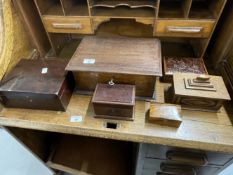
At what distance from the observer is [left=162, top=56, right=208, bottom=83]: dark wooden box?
899 millimetres

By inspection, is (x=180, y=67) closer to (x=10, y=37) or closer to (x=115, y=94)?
(x=115, y=94)

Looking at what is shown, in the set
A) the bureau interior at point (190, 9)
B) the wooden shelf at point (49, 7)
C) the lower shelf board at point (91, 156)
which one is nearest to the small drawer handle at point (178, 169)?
the lower shelf board at point (91, 156)

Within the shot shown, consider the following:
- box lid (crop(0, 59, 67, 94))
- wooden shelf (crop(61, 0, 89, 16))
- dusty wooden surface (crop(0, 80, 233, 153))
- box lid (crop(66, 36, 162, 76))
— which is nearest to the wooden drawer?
dusty wooden surface (crop(0, 80, 233, 153))

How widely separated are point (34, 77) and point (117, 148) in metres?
0.81

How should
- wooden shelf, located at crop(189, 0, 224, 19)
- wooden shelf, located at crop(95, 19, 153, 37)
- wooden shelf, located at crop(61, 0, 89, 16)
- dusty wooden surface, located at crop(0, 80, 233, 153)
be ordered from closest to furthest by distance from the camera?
1. dusty wooden surface, located at crop(0, 80, 233, 153)
2. wooden shelf, located at crop(189, 0, 224, 19)
3. wooden shelf, located at crop(61, 0, 89, 16)
4. wooden shelf, located at crop(95, 19, 153, 37)

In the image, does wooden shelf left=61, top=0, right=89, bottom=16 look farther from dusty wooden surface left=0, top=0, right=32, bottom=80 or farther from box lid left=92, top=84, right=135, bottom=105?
box lid left=92, top=84, right=135, bottom=105

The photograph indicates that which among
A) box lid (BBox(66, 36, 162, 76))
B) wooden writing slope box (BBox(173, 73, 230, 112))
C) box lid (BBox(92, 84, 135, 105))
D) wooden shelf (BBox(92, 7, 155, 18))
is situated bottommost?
box lid (BBox(92, 84, 135, 105))

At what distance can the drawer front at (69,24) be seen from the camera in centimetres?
98

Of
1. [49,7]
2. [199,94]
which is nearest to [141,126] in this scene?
[199,94]

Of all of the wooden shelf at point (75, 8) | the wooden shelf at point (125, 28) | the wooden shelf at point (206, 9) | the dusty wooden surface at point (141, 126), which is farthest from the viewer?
the wooden shelf at point (125, 28)

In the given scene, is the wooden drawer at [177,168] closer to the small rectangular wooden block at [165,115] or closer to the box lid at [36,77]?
the small rectangular wooden block at [165,115]

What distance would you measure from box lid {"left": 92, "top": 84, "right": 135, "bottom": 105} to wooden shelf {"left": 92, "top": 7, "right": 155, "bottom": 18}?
41cm

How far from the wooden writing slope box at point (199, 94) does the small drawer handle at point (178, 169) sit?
0.34m

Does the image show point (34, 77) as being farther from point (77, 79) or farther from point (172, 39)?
point (172, 39)
